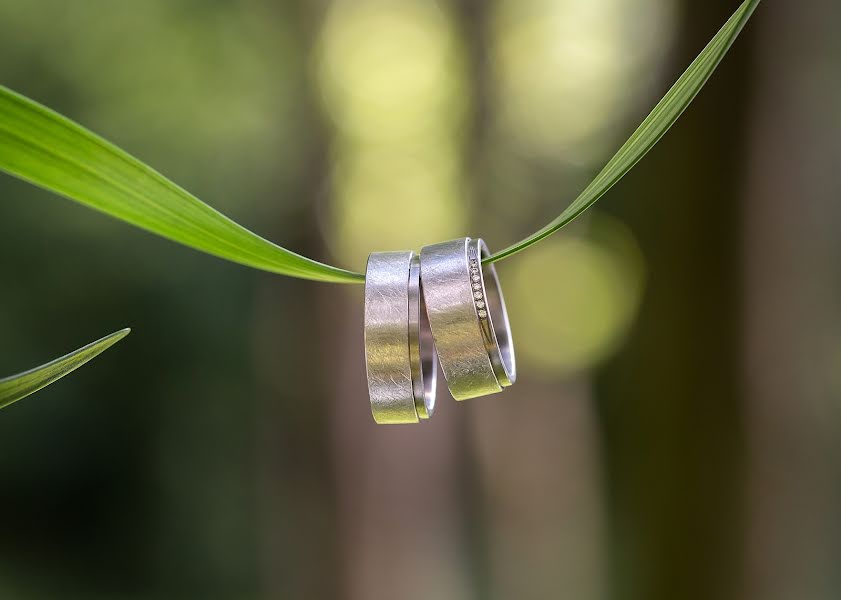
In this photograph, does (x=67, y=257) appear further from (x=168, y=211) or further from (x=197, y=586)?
(x=168, y=211)

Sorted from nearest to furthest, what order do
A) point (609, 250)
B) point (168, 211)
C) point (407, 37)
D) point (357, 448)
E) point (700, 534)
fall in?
1. point (168, 211)
2. point (700, 534)
3. point (357, 448)
4. point (609, 250)
5. point (407, 37)

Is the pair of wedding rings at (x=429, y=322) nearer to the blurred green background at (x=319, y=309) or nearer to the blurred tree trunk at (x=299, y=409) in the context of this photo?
the blurred green background at (x=319, y=309)

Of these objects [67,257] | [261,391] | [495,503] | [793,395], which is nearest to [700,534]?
[793,395]

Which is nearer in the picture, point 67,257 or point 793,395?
point 793,395

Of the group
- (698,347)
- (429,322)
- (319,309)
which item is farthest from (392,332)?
(319,309)

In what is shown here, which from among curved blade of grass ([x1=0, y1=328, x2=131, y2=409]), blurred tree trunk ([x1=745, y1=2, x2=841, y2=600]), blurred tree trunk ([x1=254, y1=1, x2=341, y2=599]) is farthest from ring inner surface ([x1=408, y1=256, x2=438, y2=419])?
blurred tree trunk ([x1=254, y1=1, x2=341, y2=599])

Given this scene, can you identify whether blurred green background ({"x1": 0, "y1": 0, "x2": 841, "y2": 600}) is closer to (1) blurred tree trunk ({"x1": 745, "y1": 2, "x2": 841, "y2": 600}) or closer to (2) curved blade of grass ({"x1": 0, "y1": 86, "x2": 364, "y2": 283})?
(1) blurred tree trunk ({"x1": 745, "y1": 2, "x2": 841, "y2": 600})

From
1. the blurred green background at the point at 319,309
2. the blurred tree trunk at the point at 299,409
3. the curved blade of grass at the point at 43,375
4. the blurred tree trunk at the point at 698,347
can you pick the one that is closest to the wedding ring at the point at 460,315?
the curved blade of grass at the point at 43,375
